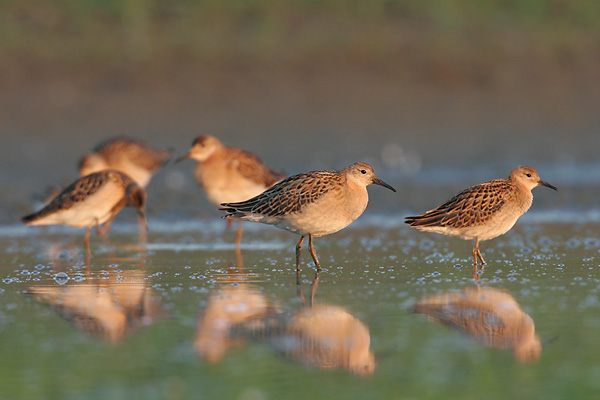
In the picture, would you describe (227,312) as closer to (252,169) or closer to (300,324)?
(300,324)

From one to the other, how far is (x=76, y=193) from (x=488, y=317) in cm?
717

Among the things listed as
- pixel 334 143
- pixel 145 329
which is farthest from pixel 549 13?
pixel 145 329

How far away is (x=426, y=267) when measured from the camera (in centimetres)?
1004

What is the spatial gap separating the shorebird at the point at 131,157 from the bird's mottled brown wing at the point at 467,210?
752 cm

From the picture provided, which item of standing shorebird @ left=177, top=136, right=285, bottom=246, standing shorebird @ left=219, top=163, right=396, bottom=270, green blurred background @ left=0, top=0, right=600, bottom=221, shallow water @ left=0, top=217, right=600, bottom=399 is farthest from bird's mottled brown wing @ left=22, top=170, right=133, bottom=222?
green blurred background @ left=0, top=0, right=600, bottom=221

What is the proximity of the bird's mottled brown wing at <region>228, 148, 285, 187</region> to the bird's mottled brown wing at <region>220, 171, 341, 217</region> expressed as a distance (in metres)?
3.69

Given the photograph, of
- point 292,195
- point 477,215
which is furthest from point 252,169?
point 477,215

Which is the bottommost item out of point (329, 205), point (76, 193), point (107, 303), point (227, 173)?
point (107, 303)

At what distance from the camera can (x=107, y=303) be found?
8.34 m

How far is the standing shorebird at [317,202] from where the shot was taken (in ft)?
33.3

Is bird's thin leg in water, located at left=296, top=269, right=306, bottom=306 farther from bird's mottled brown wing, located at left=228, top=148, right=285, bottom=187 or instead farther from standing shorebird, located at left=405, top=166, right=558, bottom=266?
bird's mottled brown wing, located at left=228, top=148, right=285, bottom=187

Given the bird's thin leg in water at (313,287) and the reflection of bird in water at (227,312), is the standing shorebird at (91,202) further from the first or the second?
the bird's thin leg in water at (313,287)

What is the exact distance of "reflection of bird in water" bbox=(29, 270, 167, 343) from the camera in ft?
24.5

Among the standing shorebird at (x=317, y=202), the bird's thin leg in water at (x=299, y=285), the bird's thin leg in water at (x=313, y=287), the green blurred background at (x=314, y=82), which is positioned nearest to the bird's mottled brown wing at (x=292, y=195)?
the standing shorebird at (x=317, y=202)
